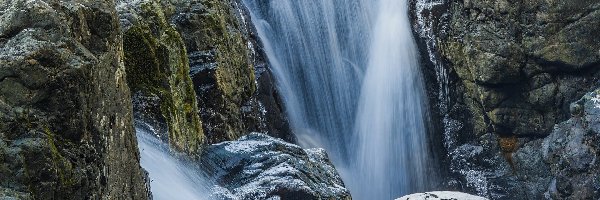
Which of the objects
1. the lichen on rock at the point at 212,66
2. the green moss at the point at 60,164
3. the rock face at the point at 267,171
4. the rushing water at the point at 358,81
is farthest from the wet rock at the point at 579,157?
the green moss at the point at 60,164

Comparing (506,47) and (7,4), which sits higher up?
(7,4)

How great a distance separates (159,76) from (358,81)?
1030 centimetres

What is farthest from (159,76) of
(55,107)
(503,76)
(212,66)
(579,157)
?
(503,76)

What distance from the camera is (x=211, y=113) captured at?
10.8m

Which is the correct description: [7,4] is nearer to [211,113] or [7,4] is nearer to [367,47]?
[211,113]

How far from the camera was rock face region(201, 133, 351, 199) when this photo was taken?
8008mm

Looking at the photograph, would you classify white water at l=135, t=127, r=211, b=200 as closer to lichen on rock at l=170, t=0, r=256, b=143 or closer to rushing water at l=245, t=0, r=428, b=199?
lichen on rock at l=170, t=0, r=256, b=143

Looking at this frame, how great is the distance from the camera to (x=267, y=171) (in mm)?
8469

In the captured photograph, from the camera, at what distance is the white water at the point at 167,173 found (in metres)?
7.46

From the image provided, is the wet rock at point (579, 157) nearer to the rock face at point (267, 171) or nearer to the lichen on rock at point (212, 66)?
the rock face at point (267, 171)

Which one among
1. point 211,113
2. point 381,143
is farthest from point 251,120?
point 381,143

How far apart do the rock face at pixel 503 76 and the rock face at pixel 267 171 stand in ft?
28.5

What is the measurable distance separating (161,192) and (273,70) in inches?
388

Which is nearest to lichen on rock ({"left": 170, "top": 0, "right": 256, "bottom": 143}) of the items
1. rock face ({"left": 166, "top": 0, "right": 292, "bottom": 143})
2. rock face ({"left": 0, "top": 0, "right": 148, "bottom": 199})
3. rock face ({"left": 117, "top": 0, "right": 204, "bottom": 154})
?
rock face ({"left": 166, "top": 0, "right": 292, "bottom": 143})
